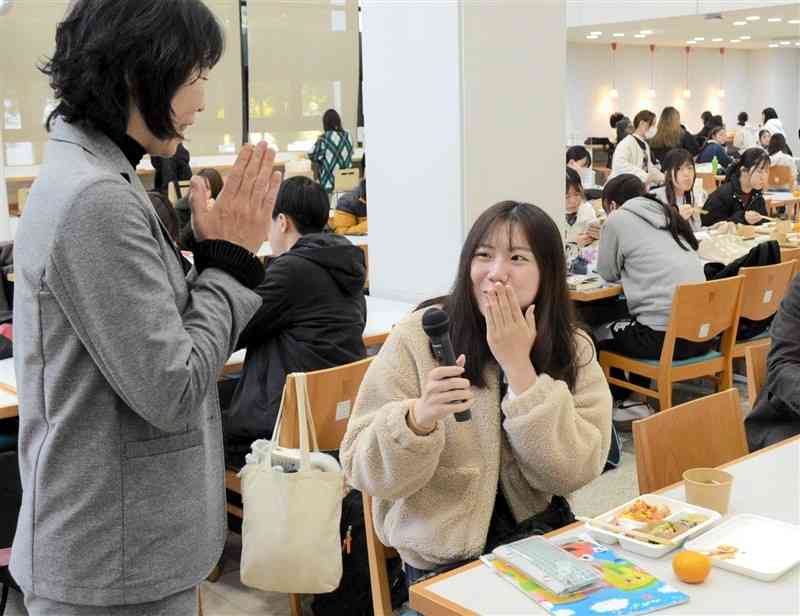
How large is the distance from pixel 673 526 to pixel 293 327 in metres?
1.62

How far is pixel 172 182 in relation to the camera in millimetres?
7406

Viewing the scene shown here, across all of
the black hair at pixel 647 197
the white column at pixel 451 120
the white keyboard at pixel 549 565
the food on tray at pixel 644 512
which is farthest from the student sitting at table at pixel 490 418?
the black hair at pixel 647 197

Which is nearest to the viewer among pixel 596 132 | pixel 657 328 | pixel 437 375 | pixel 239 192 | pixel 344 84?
pixel 239 192

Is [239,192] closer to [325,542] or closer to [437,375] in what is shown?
[437,375]

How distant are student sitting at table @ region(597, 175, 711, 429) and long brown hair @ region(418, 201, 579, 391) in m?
2.47

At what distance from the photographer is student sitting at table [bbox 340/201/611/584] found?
183 centimetres

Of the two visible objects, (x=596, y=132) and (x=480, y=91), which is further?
(x=596, y=132)

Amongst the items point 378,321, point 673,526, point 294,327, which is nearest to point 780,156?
point 378,321

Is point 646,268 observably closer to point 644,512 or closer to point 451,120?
point 451,120

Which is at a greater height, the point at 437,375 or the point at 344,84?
the point at 344,84

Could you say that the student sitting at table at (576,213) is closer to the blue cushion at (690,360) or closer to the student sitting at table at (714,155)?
the blue cushion at (690,360)

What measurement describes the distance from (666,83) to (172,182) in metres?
13.8

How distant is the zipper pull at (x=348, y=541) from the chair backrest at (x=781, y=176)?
846 cm

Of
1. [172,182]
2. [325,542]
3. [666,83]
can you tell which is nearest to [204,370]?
[325,542]
